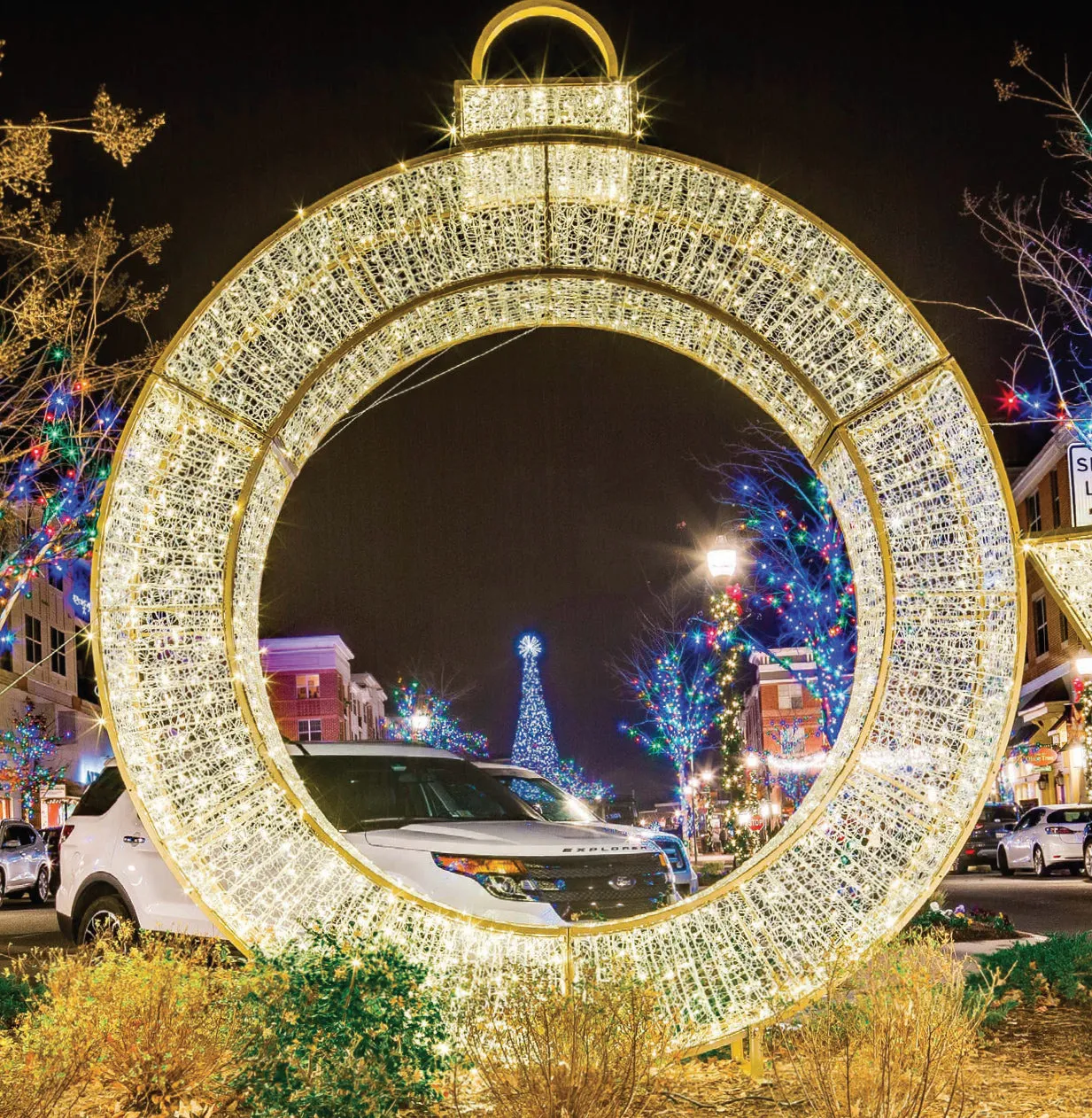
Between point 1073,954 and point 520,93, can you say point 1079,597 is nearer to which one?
point 1073,954

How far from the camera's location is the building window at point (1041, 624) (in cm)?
4022

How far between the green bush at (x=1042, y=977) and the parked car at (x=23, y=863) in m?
19.5

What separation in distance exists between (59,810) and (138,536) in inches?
1793

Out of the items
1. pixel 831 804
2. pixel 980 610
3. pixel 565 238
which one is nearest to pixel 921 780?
Answer: pixel 831 804

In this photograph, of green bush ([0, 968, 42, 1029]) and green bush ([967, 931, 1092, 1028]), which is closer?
green bush ([0, 968, 42, 1029])

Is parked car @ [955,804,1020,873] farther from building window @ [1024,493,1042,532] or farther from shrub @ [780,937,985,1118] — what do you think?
shrub @ [780,937,985,1118]

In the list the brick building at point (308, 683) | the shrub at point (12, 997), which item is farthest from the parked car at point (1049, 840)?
the brick building at point (308, 683)

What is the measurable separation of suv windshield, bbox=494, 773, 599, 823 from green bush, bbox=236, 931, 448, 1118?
654 cm

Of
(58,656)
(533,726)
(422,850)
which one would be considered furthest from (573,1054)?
(533,726)

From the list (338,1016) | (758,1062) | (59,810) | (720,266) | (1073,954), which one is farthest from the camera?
(59,810)

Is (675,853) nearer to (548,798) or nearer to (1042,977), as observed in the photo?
(548,798)

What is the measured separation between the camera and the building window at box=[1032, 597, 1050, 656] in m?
40.2

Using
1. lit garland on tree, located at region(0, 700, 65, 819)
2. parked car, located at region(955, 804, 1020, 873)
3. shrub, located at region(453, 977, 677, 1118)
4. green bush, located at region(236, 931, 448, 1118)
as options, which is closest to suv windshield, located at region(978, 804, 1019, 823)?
parked car, located at region(955, 804, 1020, 873)

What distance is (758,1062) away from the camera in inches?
224
